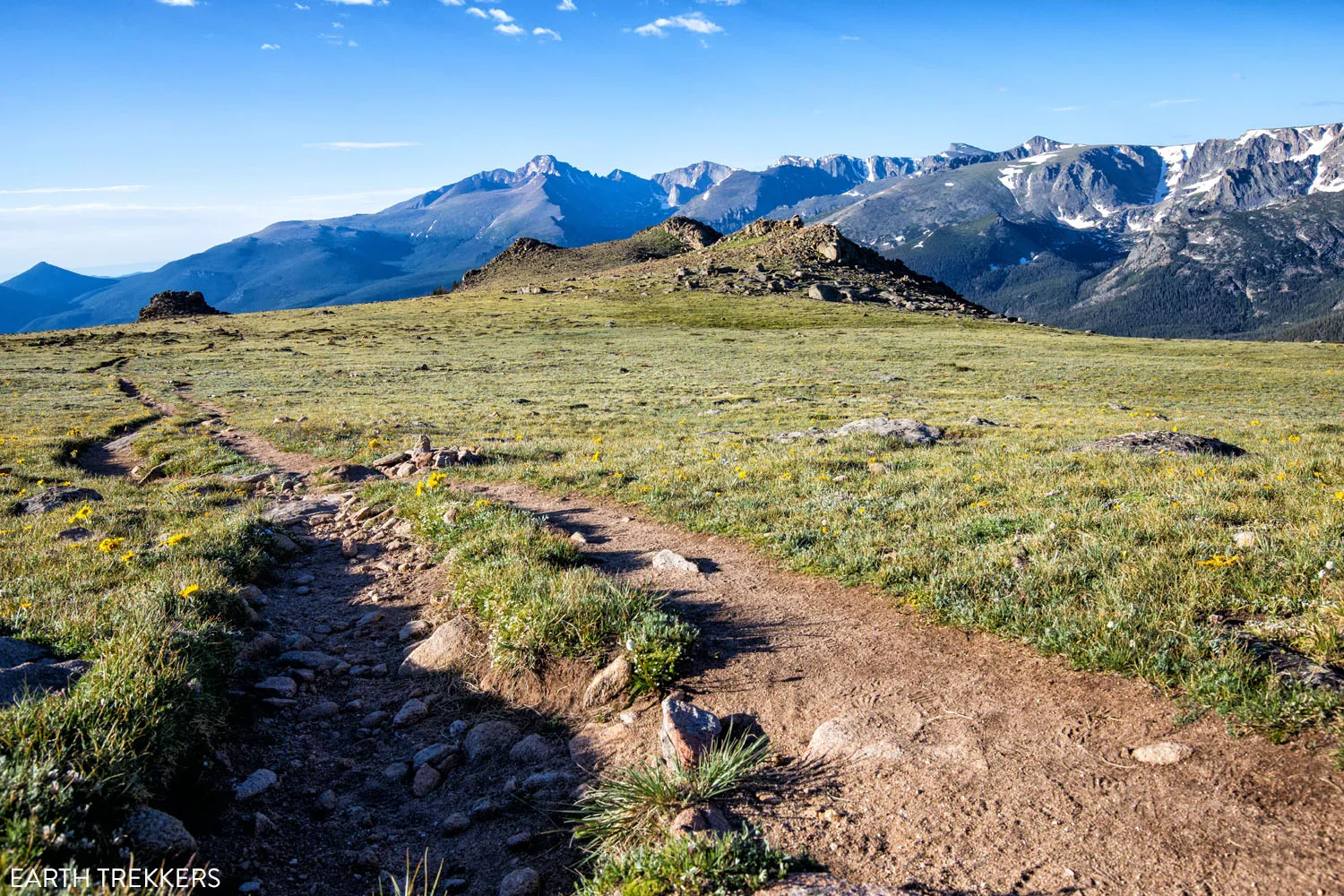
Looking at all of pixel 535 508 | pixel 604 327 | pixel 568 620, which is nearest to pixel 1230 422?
pixel 535 508

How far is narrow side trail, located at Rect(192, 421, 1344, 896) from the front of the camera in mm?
3752

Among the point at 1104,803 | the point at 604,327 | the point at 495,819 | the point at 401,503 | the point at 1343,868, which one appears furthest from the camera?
the point at 604,327

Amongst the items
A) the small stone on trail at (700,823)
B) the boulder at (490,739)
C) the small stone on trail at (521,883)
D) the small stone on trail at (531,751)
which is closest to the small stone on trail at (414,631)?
the boulder at (490,739)

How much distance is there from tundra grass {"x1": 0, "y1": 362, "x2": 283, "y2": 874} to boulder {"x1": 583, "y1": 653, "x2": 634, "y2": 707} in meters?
3.10

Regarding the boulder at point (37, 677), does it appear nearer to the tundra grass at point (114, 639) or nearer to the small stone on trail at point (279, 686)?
the tundra grass at point (114, 639)

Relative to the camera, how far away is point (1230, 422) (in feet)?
69.5

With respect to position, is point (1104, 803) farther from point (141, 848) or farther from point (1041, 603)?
point (141, 848)

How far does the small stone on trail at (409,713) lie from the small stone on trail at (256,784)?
3.73 ft

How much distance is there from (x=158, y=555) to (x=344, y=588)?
239 centimetres

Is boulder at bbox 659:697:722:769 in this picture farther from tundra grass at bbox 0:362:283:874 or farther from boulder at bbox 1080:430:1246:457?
boulder at bbox 1080:430:1246:457

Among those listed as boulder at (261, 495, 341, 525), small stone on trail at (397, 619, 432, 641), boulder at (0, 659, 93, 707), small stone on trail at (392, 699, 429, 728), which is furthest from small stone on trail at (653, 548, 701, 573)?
boulder at (261, 495, 341, 525)

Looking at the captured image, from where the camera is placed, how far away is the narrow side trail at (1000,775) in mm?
3752

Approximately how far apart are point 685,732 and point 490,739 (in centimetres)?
199

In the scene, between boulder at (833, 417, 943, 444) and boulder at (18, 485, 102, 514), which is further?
boulder at (833, 417, 943, 444)
